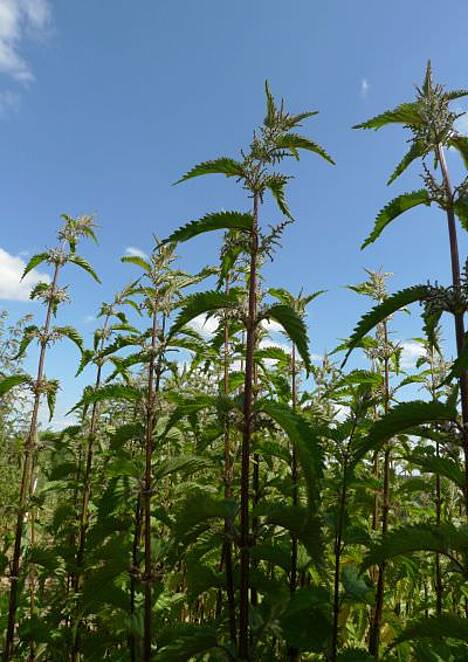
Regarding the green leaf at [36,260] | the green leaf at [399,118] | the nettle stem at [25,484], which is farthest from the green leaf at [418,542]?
the green leaf at [36,260]

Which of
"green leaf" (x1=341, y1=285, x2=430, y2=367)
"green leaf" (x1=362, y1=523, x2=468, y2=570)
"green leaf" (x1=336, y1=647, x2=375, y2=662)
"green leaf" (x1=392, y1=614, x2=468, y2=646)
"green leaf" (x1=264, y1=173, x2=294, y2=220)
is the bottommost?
"green leaf" (x1=336, y1=647, x2=375, y2=662)

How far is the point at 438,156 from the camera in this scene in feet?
10.2

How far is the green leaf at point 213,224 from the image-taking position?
3.11 m

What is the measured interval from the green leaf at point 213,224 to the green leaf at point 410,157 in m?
1.17

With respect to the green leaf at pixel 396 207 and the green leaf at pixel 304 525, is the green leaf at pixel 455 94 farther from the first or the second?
the green leaf at pixel 304 525

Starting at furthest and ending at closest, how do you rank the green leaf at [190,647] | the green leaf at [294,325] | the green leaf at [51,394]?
the green leaf at [51,394] → the green leaf at [294,325] → the green leaf at [190,647]

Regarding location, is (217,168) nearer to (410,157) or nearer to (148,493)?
(410,157)

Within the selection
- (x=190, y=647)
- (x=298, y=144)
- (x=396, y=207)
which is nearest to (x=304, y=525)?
(x=190, y=647)

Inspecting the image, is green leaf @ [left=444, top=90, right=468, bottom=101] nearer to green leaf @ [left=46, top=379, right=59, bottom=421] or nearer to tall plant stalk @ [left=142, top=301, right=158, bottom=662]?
tall plant stalk @ [left=142, top=301, right=158, bottom=662]

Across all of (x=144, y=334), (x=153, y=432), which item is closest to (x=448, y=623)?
(x=153, y=432)

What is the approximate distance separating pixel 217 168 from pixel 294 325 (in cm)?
136

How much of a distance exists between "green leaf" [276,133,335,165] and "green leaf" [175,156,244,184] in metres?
0.36

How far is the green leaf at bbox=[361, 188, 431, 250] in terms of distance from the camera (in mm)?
3018

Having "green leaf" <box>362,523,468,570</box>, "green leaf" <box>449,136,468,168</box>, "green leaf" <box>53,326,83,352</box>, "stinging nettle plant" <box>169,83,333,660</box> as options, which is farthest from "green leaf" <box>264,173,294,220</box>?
"green leaf" <box>53,326,83,352</box>
